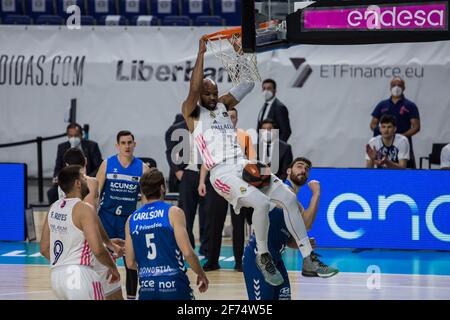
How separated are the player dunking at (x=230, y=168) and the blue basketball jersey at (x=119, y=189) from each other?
2.07 metres

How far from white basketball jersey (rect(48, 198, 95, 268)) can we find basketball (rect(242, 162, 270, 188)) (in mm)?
1848

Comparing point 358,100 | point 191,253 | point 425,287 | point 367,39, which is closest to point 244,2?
point 367,39

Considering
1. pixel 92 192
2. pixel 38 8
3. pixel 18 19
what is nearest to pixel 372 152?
pixel 92 192

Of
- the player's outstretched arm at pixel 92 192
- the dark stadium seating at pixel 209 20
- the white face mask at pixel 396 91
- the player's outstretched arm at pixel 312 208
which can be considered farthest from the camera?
the dark stadium seating at pixel 209 20

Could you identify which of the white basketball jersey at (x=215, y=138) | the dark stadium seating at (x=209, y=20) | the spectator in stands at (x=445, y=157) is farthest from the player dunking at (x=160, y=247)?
the dark stadium seating at (x=209, y=20)

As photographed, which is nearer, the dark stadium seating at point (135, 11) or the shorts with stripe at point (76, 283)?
the shorts with stripe at point (76, 283)

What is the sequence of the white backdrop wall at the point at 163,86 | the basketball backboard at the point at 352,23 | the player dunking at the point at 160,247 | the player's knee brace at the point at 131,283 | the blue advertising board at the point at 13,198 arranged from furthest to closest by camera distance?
the white backdrop wall at the point at 163,86, the blue advertising board at the point at 13,198, the player's knee brace at the point at 131,283, the basketball backboard at the point at 352,23, the player dunking at the point at 160,247

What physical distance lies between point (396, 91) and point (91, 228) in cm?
1045

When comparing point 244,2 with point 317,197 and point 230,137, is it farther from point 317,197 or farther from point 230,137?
point 317,197

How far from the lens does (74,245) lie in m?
8.97

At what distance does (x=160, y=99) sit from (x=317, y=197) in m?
11.8

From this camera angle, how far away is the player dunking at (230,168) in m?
9.82

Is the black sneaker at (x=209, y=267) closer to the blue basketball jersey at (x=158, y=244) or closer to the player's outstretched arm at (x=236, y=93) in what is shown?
the player's outstretched arm at (x=236, y=93)

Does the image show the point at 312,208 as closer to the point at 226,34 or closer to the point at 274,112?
the point at 226,34
